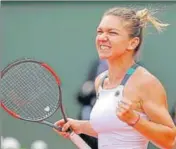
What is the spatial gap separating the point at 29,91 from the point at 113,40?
747mm

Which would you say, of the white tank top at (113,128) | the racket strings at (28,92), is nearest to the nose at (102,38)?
the white tank top at (113,128)

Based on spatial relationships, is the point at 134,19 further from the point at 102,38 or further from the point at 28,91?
the point at 28,91

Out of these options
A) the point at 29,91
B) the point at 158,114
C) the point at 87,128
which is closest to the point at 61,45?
the point at 29,91

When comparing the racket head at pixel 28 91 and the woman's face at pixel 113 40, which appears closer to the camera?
the woman's face at pixel 113 40

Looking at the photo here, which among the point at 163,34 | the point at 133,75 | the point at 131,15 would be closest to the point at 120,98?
the point at 133,75

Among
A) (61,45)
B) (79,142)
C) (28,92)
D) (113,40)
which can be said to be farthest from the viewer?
(61,45)

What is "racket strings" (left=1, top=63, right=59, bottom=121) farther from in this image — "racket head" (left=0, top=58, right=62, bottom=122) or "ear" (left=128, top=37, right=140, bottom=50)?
"ear" (left=128, top=37, right=140, bottom=50)

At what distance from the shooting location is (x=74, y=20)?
4078 millimetres

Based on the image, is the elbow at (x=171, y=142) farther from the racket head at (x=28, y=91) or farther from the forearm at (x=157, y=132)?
the racket head at (x=28, y=91)

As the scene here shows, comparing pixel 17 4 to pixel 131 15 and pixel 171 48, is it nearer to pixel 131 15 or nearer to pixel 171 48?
pixel 171 48

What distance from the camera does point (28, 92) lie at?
8.93 ft

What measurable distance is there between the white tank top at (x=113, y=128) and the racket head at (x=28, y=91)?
39 cm

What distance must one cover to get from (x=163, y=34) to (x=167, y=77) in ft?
0.87

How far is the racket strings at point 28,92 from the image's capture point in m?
2.57
